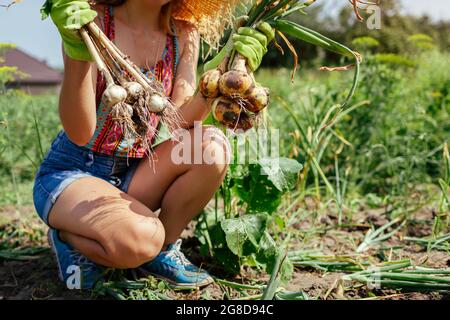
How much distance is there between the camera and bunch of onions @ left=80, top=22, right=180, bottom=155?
111 centimetres

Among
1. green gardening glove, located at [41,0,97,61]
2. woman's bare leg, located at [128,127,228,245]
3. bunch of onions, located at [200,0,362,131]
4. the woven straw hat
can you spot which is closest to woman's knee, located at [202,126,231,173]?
woman's bare leg, located at [128,127,228,245]

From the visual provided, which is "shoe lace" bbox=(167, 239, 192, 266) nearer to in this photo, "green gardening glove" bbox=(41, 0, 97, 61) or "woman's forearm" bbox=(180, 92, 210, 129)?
"woman's forearm" bbox=(180, 92, 210, 129)

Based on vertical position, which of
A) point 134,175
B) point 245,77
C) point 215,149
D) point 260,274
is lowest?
point 260,274

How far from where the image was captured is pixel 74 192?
4.54 feet

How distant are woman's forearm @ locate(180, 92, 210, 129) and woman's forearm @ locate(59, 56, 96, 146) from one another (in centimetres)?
27

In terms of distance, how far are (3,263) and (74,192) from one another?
0.53 m

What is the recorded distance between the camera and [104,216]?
1335 mm

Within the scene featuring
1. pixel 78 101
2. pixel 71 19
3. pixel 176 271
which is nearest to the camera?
pixel 71 19

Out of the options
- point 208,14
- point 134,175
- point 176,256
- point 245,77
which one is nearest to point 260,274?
point 176,256

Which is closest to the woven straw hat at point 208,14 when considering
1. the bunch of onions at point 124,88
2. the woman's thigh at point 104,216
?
the bunch of onions at point 124,88

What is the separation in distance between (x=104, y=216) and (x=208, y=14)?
681 mm

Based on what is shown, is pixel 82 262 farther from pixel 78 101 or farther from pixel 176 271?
pixel 78 101
